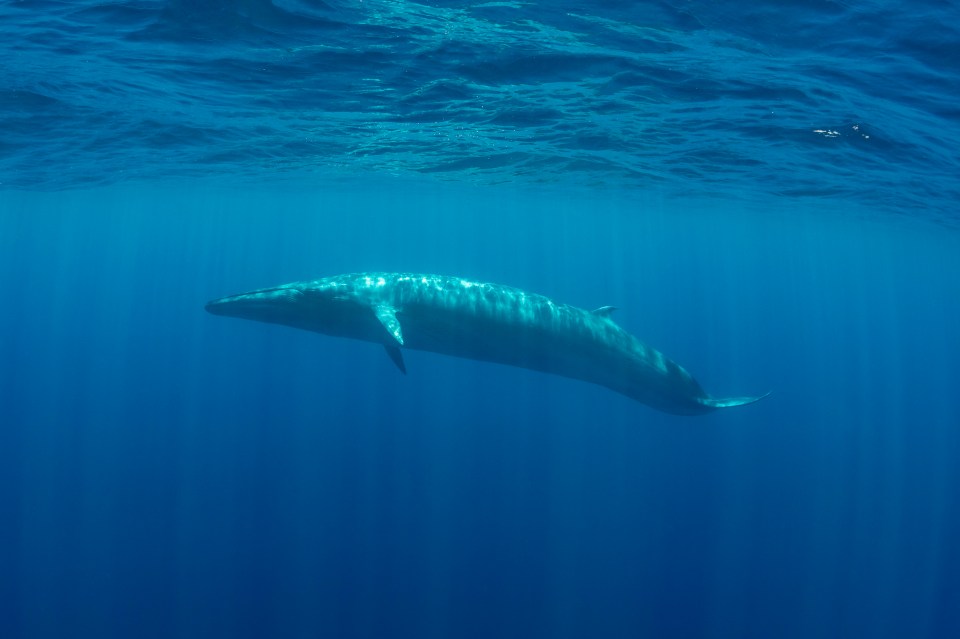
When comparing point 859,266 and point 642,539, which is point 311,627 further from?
point 859,266

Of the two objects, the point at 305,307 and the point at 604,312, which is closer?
the point at 305,307

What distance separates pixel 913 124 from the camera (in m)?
14.3

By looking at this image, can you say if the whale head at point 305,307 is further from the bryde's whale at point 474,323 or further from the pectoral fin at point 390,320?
the pectoral fin at point 390,320

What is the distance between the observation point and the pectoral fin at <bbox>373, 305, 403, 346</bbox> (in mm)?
10781

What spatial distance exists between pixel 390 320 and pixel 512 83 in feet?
22.6

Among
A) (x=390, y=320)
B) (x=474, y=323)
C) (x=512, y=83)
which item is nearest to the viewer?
(x=390, y=320)

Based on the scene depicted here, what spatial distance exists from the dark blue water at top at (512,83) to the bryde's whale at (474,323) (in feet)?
15.6

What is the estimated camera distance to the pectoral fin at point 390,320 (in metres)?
10.8

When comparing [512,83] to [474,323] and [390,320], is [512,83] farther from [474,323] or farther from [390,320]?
[390,320]

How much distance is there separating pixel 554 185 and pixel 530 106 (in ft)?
66.1

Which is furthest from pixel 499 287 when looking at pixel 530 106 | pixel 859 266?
pixel 859 266

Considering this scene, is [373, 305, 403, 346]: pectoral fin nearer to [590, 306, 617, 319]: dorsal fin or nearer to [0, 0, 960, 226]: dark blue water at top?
Result: [590, 306, 617, 319]: dorsal fin

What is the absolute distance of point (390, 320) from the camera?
11156mm

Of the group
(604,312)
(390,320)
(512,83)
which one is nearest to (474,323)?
(390,320)
